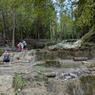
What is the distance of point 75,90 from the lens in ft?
34.8

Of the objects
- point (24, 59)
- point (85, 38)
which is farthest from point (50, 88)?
point (85, 38)

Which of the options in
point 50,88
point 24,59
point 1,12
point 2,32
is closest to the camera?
point 50,88

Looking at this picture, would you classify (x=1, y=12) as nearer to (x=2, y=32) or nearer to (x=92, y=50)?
(x=2, y=32)

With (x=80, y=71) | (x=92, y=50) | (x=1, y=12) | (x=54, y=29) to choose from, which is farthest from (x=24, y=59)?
(x=54, y=29)

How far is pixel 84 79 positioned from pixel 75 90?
691 mm

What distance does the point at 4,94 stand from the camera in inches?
378

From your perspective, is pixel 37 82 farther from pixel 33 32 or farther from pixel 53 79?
pixel 33 32

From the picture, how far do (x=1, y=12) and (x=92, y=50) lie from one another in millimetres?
21783

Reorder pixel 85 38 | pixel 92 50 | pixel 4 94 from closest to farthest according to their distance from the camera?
pixel 4 94 → pixel 92 50 → pixel 85 38

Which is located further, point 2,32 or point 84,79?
point 2,32

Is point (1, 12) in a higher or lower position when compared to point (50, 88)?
higher

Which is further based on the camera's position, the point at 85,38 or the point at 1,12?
the point at 1,12

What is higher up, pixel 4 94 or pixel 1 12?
pixel 1 12

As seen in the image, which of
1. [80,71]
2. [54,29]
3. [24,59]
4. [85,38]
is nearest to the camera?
[80,71]
